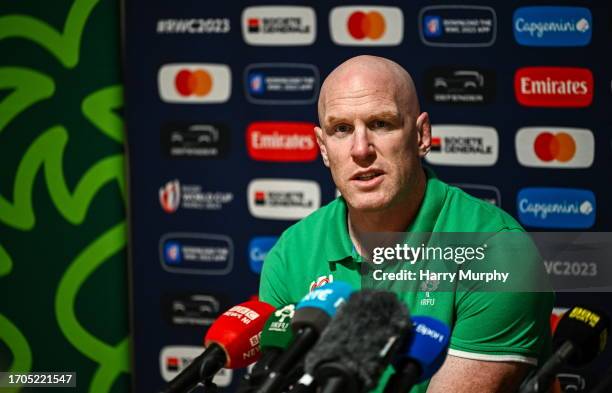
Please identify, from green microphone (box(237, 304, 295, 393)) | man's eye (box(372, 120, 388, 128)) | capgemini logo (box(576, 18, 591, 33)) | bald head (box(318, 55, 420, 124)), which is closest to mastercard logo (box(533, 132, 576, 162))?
capgemini logo (box(576, 18, 591, 33))

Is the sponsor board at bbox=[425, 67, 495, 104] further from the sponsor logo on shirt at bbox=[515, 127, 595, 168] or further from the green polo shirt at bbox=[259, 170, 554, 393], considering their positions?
the green polo shirt at bbox=[259, 170, 554, 393]

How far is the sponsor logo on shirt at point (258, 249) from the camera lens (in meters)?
3.53

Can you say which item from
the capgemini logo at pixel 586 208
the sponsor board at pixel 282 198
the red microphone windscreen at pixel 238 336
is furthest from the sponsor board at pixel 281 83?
the red microphone windscreen at pixel 238 336

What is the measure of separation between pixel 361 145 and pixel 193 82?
1.64 metres

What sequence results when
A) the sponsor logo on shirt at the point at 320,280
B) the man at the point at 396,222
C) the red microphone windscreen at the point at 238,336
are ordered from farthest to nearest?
the sponsor logo on shirt at the point at 320,280
the man at the point at 396,222
the red microphone windscreen at the point at 238,336

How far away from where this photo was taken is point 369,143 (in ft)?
6.78

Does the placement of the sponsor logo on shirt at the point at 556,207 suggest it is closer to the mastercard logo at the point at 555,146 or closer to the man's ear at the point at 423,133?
the mastercard logo at the point at 555,146

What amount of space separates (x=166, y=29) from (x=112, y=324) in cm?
128

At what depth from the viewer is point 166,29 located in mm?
3547

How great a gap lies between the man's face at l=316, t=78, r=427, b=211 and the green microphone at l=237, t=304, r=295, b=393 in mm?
605

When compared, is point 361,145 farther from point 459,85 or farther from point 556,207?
point 556,207

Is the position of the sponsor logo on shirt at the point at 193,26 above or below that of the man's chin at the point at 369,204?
above

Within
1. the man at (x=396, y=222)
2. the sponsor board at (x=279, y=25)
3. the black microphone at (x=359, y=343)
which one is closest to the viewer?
the black microphone at (x=359, y=343)

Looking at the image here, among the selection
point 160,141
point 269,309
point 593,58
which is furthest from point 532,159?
point 269,309
